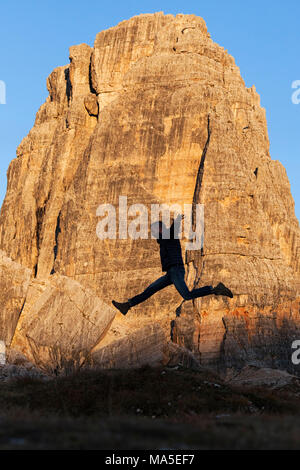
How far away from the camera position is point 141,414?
17000mm

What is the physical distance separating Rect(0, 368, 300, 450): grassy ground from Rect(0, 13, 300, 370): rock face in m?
31.2

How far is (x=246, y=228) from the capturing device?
198ft

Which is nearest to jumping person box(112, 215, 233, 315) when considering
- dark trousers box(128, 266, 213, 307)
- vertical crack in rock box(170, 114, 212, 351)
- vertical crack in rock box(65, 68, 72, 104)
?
dark trousers box(128, 266, 213, 307)

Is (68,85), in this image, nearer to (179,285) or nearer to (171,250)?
(171,250)

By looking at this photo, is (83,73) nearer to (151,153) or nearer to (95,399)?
(151,153)

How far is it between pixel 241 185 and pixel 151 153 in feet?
26.7

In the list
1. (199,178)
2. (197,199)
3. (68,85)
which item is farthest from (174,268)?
(68,85)

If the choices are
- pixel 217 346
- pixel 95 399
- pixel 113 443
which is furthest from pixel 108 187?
pixel 113 443

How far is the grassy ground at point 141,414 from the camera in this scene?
11688mm

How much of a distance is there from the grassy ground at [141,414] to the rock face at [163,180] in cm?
3117

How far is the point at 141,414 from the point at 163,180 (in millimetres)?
47705

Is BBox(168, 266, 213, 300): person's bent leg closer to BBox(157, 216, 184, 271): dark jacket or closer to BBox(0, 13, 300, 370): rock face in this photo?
BBox(157, 216, 184, 271): dark jacket

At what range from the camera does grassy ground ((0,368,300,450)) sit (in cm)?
1169

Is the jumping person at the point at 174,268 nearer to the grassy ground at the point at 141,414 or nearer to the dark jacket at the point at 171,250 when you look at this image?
the dark jacket at the point at 171,250
